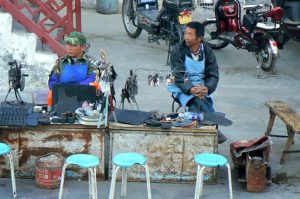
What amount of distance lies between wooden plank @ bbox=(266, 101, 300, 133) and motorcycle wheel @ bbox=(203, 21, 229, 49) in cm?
392

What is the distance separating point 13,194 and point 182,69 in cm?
222

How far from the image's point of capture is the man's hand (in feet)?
24.8

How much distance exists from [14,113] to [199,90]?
6.24 ft

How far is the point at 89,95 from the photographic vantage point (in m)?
7.30

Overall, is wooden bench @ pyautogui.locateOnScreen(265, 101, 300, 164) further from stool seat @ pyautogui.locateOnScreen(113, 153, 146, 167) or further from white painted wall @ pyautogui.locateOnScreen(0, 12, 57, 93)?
white painted wall @ pyautogui.locateOnScreen(0, 12, 57, 93)

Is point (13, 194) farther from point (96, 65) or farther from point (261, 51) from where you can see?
point (261, 51)

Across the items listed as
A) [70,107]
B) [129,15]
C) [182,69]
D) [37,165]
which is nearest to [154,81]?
[182,69]

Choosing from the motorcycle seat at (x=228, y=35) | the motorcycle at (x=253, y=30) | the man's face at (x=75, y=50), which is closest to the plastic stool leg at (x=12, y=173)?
the man's face at (x=75, y=50)

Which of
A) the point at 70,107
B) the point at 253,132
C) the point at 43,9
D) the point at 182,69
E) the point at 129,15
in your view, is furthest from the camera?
the point at 129,15

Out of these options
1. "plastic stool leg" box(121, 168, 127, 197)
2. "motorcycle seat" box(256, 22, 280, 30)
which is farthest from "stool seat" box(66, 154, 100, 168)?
"motorcycle seat" box(256, 22, 280, 30)

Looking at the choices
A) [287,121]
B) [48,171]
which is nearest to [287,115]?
[287,121]

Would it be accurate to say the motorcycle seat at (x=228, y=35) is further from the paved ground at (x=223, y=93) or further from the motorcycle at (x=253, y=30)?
the paved ground at (x=223, y=93)

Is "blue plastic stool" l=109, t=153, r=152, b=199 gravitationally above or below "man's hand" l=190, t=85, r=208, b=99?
below

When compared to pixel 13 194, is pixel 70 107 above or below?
above
